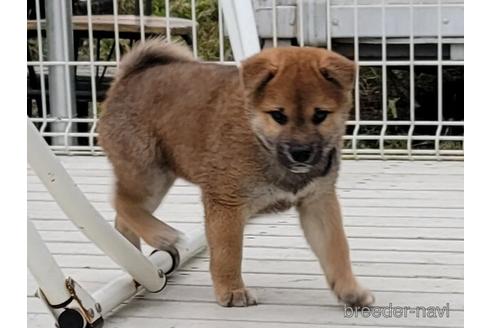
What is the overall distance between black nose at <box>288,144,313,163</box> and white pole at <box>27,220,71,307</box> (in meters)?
0.67

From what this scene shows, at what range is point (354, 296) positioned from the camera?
3.07 m

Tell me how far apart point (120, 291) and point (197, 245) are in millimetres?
682

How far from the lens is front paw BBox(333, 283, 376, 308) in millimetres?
3078

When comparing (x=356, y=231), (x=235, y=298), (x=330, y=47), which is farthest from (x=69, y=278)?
(x=330, y=47)

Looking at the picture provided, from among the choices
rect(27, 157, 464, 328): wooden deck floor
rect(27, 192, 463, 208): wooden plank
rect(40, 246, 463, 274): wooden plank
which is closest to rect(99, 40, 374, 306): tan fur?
rect(27, 157, 464, 328): wooden deck floor

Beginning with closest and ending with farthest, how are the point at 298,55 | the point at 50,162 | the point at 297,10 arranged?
the point at 50,162
the point at 298,55
the point at 297,10

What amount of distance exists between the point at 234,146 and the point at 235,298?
43cm

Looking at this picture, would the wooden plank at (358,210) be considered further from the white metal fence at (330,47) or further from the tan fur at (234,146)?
the white metal fence at (330,47)

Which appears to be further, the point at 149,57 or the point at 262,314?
the point at 149,57

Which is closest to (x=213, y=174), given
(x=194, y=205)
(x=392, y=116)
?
(x=194, y=205)

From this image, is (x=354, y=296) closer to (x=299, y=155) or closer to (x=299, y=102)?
(x=299, y=155)

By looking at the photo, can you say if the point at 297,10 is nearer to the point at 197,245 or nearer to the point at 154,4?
the point at 154,4

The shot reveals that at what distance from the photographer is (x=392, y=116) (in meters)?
7.22

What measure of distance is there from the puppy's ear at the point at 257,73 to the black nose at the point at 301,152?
0.22 metres
